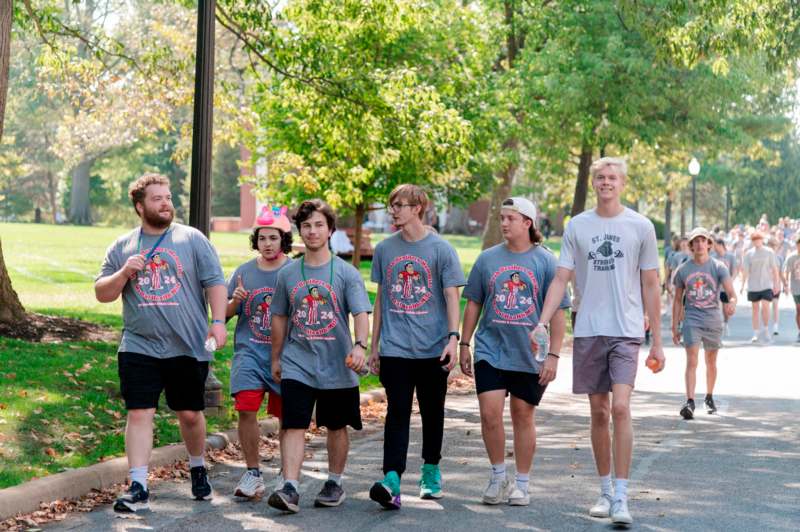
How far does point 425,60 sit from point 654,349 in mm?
16861

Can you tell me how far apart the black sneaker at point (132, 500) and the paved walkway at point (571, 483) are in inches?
2.9

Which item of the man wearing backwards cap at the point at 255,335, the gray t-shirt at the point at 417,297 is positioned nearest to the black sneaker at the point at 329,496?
the man wearing backwards cap at the point at 255,335

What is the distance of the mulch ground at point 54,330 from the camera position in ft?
44.4

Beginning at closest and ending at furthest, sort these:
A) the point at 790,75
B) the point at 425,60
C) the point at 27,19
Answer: the point at 27,19, the point at 790,75, the point at 425,60

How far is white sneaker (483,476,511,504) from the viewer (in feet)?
24.4

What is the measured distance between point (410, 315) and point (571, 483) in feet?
5.89

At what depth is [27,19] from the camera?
16.8 m

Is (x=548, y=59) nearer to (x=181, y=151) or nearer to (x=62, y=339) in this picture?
(x=181, y=151)

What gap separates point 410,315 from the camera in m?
7.30

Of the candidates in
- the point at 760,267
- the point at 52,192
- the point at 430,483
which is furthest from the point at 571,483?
the point at 52,192

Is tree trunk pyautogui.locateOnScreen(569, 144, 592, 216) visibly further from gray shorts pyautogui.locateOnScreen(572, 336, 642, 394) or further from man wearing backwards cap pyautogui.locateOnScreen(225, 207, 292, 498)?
gray shorts pyautogui.locateOnScreen(572, 336, 642, 394)

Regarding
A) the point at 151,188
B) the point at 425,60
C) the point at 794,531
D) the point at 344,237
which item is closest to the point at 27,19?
the point at 425,60

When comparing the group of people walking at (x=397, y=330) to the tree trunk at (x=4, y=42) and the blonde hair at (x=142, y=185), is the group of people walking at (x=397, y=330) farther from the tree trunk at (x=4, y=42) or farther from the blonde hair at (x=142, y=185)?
the tree trunk at (x=4, y=42)

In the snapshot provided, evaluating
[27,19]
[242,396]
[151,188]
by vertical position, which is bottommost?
[242,396]
